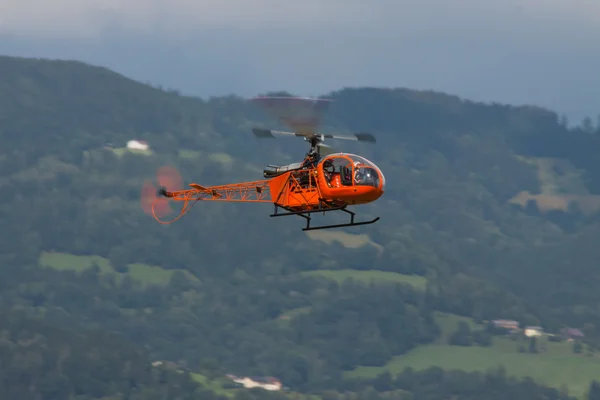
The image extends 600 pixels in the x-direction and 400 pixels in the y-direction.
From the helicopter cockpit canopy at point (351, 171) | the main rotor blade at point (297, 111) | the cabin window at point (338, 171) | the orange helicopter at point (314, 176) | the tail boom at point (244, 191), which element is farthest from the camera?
the tail boom at point (244, 191)

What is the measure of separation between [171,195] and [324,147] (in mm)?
10356

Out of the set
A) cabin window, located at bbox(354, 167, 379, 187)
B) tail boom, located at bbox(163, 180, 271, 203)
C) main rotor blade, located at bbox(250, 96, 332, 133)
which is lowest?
tail boom, located at bbox(163, 180, 271, 203)

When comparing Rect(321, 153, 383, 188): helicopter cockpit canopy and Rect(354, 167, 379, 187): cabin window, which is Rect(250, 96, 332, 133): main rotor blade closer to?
Rect(321, 153, 383, 188): helicopter cockpit canopy

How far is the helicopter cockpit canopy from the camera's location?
2687 inches

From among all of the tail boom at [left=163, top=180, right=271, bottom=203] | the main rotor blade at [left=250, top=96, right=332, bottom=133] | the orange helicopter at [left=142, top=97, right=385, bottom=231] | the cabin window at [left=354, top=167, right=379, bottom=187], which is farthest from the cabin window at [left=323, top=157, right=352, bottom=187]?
the tail boom at [left=163, top=180, right=271, bottom=203]

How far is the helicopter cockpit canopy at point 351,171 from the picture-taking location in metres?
68.2

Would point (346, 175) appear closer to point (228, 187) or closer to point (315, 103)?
point (315, 103)

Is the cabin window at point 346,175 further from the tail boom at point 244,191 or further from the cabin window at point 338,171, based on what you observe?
the tail boom at point 244,191

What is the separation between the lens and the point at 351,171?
6844 cm

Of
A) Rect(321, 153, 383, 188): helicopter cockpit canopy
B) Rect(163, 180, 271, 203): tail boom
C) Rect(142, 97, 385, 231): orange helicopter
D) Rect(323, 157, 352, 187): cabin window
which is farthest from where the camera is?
Rect(163, 180, 271, 203): tail boom

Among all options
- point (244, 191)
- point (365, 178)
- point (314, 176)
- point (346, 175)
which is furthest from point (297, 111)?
point (244, 191)

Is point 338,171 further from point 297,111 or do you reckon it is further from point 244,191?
point 244,191

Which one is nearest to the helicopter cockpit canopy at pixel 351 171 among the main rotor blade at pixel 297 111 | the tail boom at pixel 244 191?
the main rotor blade at pixel 297 111

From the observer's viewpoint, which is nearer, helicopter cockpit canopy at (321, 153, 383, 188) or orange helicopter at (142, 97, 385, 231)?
orange helicopter at (142, 97, 385, 231)
